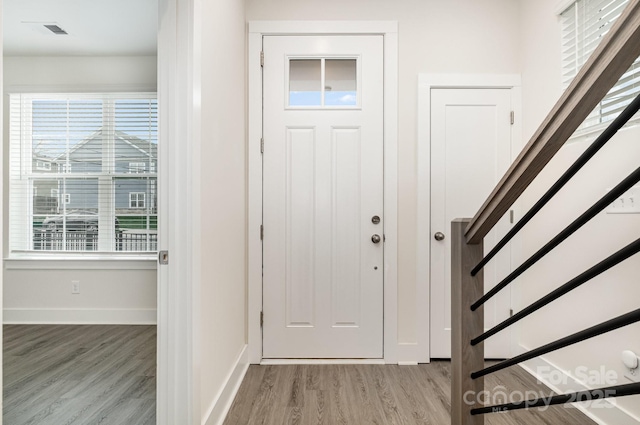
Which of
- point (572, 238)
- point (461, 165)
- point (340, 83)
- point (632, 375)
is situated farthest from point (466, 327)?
point (340, 83)

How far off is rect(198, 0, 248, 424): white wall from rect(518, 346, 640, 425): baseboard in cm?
194

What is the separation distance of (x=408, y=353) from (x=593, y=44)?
2237 millimetres

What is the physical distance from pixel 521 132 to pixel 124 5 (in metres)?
3.10

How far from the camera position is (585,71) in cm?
90

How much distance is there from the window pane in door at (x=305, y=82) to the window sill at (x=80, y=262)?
2144 millimetres

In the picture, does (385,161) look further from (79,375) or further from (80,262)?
(80,262)

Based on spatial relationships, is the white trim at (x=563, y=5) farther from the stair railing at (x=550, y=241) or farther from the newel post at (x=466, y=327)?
the newel post at (x=466, y=327)

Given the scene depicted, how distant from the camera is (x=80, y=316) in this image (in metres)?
3.74

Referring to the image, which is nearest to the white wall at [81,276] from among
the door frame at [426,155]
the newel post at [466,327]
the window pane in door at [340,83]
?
the window pane in door at [340,83]

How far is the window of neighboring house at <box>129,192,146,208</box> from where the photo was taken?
12.6 feet

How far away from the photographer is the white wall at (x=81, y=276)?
12.3 feet

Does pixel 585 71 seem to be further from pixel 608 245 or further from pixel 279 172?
pixel 279 172

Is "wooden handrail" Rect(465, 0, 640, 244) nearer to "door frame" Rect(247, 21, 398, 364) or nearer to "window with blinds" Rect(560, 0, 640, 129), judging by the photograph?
"window with blinds" Rect(560, 0, 640, 129)

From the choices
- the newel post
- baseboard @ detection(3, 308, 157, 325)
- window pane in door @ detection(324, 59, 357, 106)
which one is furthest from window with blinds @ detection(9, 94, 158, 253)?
the newel post
